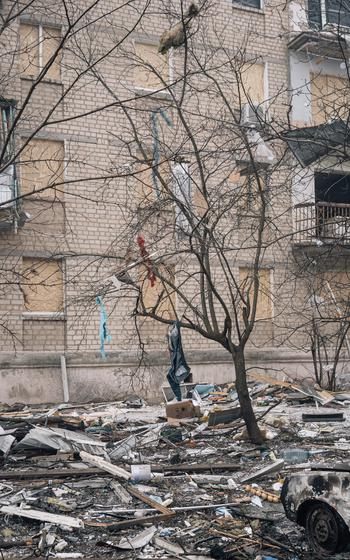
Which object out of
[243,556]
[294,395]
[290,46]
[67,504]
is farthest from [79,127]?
[243,556]

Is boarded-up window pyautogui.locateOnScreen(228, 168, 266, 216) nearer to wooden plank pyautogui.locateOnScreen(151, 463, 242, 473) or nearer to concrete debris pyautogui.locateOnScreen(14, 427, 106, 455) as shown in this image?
wooden plank pyautogui.locateOnScreen(151, 463, 242, 473)

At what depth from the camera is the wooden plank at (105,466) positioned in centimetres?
828

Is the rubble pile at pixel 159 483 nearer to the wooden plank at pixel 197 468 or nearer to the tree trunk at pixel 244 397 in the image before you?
the wooden plank at pixel 197 468

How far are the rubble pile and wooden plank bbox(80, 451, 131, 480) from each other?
0.04 ft

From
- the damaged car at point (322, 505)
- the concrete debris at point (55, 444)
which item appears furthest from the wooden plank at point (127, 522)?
the concrete debris at point (55, 444)

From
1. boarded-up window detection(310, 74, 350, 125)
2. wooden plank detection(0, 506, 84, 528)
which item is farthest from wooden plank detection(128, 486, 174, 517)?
boarded-up window detection(310, 74, 350, 125)

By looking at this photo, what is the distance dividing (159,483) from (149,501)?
1.11m

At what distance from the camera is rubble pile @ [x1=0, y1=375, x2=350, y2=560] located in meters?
5.75

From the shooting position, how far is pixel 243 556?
5.32m

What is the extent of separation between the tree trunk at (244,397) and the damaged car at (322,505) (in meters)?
4.81

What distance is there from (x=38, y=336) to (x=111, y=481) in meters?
10.1

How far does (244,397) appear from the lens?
10406 mm

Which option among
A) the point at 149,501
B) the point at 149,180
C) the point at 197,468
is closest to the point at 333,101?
the point at 149,501

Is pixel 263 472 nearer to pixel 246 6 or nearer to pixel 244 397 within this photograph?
pixel 244 397
